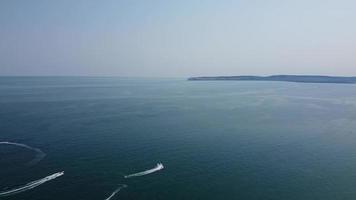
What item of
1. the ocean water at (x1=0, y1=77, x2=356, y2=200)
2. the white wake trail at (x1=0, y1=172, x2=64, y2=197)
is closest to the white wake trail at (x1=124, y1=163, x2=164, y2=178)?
the ocean water at (x1=0, y1=77, x2=356, y2=200)

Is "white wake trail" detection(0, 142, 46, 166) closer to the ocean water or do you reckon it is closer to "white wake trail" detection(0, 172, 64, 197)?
the ocean water

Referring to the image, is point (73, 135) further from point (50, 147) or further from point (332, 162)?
point (332, 162)

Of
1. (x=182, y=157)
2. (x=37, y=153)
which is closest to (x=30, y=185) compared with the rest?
(x=37, y=153)

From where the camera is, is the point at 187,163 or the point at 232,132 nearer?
the point at 187,163

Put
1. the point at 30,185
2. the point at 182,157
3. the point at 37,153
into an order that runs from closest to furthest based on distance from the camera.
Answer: the point at 30,185 < the point at 182,157 < the point at 37,153

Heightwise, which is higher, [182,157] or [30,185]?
[30,185]

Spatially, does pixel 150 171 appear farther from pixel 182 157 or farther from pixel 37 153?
pixel 37 153

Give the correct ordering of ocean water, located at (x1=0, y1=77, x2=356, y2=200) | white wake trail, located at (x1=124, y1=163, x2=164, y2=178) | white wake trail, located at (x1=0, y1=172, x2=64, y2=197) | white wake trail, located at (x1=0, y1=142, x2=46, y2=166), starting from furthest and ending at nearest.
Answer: white wake trail, located at (x1=0, y1=142, x2=46, y2=166)
white wake trail, located at (x1=124, y1=163, x2=164, y2=178)
ocean water, located at (x1=0, y1=77, x2=356, y2=200)
white wake trail, located at (x1=0, y1=172, x2=64, y2=197)

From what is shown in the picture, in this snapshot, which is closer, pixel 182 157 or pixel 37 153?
pixel 182 157

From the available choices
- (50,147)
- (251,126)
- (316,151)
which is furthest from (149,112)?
(316,151)

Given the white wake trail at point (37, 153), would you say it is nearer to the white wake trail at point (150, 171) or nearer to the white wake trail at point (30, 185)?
the white wake trail at point (30, 185)

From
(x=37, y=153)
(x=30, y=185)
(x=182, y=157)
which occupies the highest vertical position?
(x=37, y=153)
